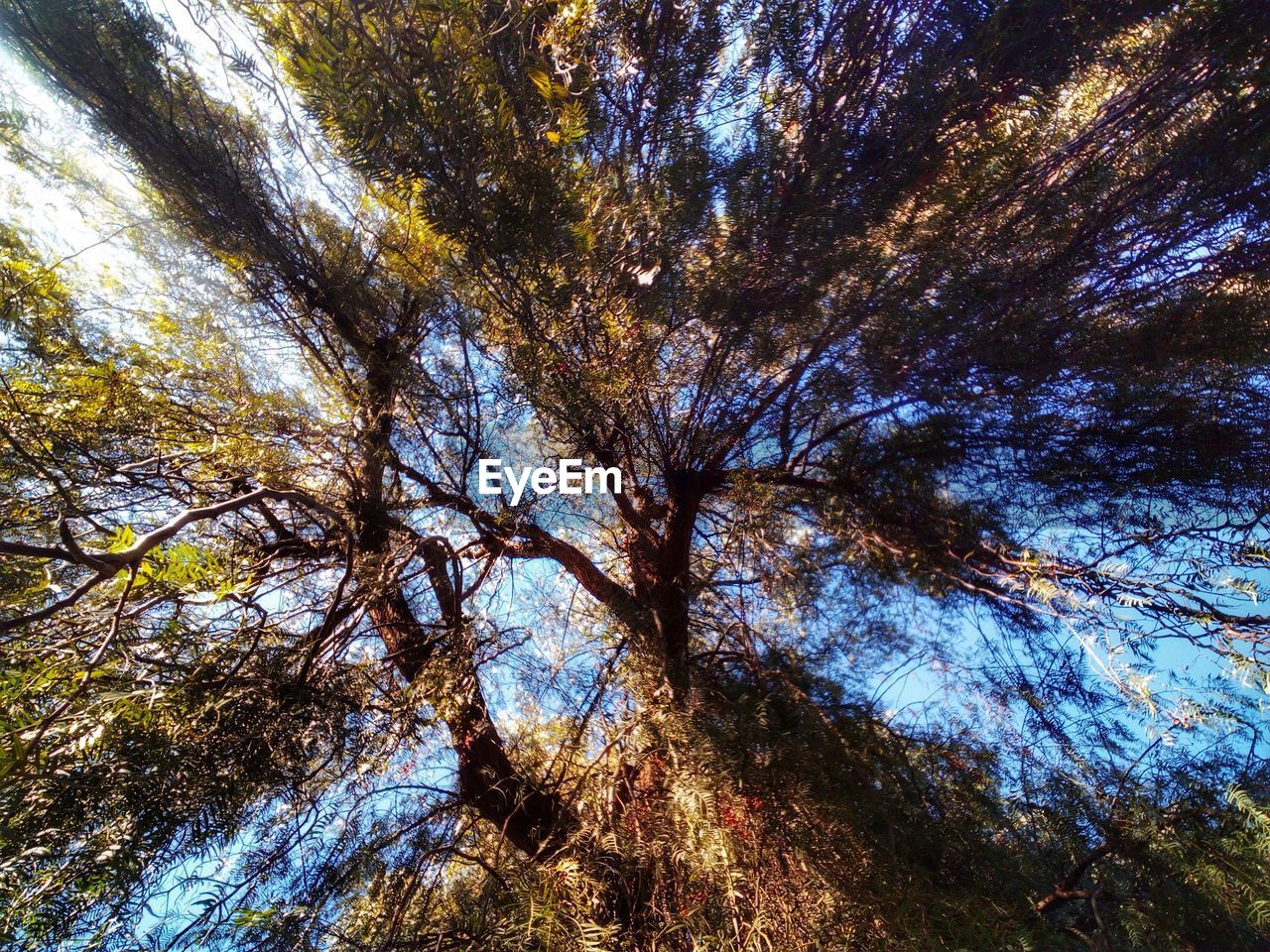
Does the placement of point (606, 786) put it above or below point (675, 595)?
below

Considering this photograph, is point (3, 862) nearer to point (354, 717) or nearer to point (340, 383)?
point (354, 717)

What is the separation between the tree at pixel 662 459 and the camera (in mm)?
849

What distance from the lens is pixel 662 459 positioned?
4.81 feet

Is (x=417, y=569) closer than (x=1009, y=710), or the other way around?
(x=1009, y=710)

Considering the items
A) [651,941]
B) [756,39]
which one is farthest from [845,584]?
[756,39]

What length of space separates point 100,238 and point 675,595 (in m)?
1.34

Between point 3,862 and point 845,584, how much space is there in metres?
1.25

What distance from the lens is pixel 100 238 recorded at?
138 cm

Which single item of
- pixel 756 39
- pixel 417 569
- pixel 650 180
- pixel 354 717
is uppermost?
pixel 756 39

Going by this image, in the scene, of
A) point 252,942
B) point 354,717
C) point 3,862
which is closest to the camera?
point 3,862

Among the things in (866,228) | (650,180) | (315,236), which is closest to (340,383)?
(315,236)

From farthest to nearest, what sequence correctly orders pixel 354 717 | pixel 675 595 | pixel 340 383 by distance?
pixel 675 595, pixel 340 383, pixel 354 717

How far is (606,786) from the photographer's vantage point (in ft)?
3.94

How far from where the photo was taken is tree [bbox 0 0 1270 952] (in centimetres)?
85
